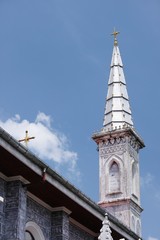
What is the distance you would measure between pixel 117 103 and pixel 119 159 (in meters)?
4.32

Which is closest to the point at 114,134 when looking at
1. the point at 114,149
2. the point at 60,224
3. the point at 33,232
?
the point at 114,149

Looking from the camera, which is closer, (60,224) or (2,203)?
(2,203)

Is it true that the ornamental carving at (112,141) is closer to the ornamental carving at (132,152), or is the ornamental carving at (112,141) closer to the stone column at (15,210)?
the ornamental carving at (132,152)

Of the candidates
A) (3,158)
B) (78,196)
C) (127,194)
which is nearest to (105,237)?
(78,196)

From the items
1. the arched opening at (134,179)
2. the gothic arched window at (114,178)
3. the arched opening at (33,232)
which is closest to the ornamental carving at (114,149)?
the gothic arched window at (114,178)

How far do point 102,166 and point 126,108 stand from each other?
4.79 meters

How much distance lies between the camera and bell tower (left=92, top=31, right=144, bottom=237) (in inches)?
1831

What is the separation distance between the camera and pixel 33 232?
17.9 metres

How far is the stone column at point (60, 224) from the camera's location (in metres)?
18.4

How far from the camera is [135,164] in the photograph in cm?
4928

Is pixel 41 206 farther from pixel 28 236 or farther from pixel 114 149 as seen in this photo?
pixel 114 149

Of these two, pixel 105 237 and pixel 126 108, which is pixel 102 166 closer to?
pixel 126 108

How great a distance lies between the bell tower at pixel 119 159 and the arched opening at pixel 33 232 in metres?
28.3

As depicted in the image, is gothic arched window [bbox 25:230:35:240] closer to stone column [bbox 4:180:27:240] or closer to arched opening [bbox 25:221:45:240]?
arched opening [bbox 25:221:45:240]
